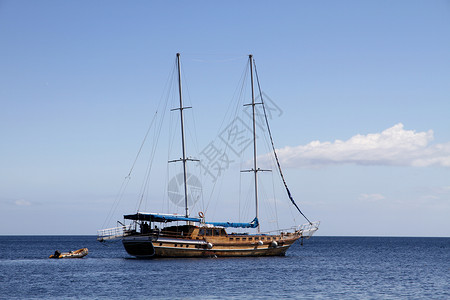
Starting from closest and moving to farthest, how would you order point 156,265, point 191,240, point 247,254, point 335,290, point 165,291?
point 165,291
point 335,290
point 156,265
point 191,240
point 247,254

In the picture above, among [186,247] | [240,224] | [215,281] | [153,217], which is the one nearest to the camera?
[215,281]

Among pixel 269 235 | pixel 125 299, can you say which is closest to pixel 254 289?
pixel 125 299

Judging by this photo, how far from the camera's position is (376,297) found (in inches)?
1716

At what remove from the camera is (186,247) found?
6744cm

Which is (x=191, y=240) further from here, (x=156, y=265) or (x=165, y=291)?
(x=165, y=291)

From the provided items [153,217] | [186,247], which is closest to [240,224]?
[186,247]

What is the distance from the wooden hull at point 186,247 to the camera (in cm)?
6569

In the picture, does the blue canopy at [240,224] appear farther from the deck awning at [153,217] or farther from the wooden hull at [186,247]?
the deck awning at [153,217]

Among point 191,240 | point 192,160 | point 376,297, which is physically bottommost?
point 376,297

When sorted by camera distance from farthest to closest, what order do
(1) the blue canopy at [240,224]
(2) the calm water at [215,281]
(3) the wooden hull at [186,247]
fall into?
(1) the blue canopy at [240,224]
(3) the wooden hull at [186,247]
(2) the calm water at [215,281]

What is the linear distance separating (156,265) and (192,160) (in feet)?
48.4

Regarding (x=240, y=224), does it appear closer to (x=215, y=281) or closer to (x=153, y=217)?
(x=153, y=217)

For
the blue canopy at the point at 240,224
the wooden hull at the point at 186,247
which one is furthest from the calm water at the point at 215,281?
the blue canopy at the point at 240,224

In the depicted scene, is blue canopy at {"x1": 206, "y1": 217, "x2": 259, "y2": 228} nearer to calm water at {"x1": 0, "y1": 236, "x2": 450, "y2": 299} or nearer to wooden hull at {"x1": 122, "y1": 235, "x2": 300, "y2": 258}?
wooden hull at {"x1": 122, "y1": 235, "x2": 300, "y2": 258}
